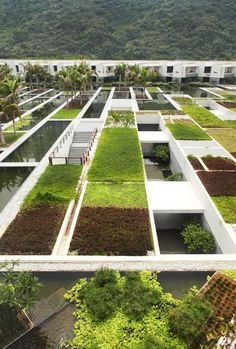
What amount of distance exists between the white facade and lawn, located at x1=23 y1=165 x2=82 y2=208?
1810 inches

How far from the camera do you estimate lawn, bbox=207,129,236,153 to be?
22.7m

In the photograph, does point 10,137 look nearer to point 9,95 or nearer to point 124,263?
point 9,95

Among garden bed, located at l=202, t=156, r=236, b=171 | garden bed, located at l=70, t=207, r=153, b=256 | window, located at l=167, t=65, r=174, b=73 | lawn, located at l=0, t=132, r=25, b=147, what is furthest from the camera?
window, located at l=167, t=65, r=174, b=73

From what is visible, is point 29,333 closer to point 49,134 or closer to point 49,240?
point 49,240

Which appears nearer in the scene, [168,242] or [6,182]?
[168,242]

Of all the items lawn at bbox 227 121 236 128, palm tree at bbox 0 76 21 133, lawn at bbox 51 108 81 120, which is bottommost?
lawn at bbox 51 108 81 120

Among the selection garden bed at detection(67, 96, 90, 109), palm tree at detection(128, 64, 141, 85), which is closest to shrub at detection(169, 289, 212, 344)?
garden bed at detection(67, 96, 90, 109)

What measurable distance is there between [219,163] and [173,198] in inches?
213

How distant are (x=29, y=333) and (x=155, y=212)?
8.41 meters

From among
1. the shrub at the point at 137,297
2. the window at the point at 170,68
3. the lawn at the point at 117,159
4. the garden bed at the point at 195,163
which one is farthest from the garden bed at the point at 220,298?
the window at the point at 170,68

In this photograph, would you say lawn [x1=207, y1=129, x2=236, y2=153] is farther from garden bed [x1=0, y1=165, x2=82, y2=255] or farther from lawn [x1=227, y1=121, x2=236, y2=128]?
garden bed [x1=0, y1=165, x2=82, y2=255]

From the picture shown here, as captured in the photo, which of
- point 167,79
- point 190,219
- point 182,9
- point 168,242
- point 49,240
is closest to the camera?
point 49,240

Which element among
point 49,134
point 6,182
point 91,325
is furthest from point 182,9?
point 91,325

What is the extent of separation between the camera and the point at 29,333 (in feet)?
28.0
